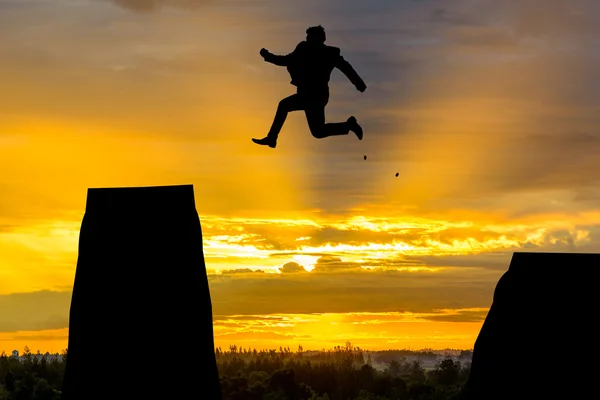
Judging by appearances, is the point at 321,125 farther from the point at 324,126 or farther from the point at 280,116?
the point at 280,116

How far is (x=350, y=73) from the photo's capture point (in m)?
16.8

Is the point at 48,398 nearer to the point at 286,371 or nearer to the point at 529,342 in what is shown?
the point at 286,371

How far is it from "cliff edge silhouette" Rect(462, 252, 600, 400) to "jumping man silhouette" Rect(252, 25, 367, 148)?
13.5 feet

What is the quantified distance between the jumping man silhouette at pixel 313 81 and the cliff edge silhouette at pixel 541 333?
162 inches

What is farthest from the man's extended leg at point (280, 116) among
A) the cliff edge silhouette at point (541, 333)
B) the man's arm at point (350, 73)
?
the cliff edge silhouette at point (541, 333)

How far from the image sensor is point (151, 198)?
15.6 metres

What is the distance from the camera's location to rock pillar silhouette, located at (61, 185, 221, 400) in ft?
49.7

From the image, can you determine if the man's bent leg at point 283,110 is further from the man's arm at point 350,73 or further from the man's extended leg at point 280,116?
the man's arm at point 350,73

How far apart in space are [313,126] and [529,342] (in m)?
5.25

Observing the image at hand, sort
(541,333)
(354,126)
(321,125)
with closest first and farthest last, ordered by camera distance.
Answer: (541,333) → (321,125) → (354,126)

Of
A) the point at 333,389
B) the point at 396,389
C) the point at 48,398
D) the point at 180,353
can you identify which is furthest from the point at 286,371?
the point at 180,353

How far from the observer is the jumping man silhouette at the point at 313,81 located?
53.0 feet

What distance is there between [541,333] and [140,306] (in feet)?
21.4

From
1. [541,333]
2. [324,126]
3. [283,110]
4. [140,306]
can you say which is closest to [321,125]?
[324,126]
